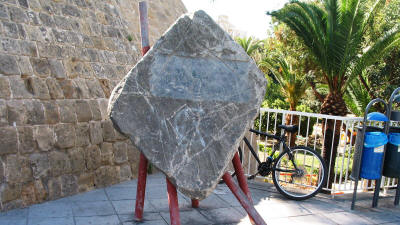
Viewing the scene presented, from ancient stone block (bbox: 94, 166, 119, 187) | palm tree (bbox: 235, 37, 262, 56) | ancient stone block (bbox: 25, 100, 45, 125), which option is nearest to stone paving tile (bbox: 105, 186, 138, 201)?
ancient stone block (bbox: 94, 166, 119, 187)

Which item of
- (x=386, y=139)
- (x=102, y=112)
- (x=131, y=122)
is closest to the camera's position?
(x=131, y=122)

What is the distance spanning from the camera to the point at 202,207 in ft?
13.5

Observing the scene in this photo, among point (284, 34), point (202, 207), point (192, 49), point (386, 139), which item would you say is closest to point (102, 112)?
point (202, 207)

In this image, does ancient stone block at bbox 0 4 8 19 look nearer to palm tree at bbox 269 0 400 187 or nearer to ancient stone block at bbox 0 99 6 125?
ancient stone block at bbox 0 99 6 125

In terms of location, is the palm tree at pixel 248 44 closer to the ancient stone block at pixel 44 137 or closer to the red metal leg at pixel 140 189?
the ancient stone block at pixel 44 137

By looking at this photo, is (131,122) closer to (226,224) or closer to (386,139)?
(226,224)

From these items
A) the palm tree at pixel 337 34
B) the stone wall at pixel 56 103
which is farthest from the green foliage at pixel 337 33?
the stone wall at pixel 56 103

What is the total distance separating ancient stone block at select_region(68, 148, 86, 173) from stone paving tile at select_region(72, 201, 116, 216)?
1.93 ft

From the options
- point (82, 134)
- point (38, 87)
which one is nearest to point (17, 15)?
point (38, 87)

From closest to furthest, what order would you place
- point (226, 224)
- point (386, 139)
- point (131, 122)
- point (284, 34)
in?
A: point (131, 122)
point (226, 224)
point (386, 139)
point (284, 34)

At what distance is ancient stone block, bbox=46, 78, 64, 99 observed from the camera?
14.6 feet

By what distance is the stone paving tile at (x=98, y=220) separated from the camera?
3484 mm

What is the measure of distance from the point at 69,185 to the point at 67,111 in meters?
0.97

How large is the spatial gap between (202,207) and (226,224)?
54 cm
